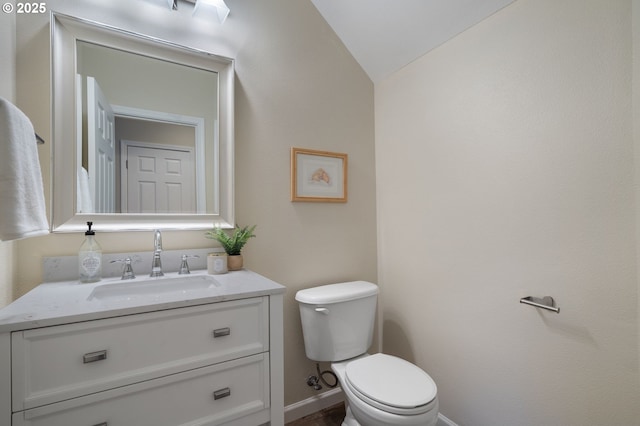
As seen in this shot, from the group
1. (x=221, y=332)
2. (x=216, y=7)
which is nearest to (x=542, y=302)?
(x=221, y=332)

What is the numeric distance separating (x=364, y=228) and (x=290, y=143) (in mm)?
755

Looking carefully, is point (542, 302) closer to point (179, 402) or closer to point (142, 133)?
point (179, 402)

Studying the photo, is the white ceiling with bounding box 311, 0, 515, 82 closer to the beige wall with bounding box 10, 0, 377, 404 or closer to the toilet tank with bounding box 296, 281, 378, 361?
the beige wall with bounding box 10, 0, 377, 404

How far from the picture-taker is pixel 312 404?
1.77 meters

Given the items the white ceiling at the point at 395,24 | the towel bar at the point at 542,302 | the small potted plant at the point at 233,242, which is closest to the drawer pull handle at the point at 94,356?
the small potted plant at the point at 233,242

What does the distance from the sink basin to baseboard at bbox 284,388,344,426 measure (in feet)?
3.11

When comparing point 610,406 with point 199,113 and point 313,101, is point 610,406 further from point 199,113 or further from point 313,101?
point 199,113

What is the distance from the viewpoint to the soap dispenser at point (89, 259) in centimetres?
119

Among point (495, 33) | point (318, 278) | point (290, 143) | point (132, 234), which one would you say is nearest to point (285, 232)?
point (318, 278)

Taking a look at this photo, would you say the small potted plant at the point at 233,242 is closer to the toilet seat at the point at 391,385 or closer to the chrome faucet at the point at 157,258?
the chrome faucet at the point at 157,258

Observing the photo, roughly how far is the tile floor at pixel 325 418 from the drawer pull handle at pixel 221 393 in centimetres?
87

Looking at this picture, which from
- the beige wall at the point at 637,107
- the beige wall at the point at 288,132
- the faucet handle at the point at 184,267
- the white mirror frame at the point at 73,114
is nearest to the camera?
the beige wall at the point at 637,107

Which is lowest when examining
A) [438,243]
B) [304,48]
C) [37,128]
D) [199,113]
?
[438,243]

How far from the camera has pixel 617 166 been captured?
3.25 ft
